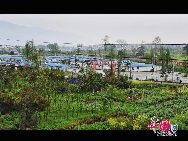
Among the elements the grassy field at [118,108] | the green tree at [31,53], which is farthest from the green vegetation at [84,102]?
the green tree at [31,53]

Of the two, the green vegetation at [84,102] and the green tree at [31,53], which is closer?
the green vegetation at [84,102]

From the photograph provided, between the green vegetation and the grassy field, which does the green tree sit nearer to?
the green vegetation

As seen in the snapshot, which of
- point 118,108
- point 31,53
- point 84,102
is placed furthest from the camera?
point 31,53

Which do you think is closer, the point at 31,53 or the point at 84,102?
the point at 84,102

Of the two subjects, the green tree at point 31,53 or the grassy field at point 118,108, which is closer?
the grassy field at point 118,108

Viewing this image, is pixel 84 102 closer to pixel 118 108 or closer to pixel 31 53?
pixel 118 108

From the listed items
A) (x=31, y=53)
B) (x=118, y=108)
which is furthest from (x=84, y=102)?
(x=31, y=53)

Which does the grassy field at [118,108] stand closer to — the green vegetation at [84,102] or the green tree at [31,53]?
the green vegetation at [84,102]

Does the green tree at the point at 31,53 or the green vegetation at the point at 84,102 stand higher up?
the green tree at the point at 31,53

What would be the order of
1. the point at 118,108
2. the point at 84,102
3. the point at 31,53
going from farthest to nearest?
the point at 31,53 → the point at 84,102 → the point at 118,108

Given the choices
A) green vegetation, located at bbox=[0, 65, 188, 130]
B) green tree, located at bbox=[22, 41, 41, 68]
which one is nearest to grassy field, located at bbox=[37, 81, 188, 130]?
green vegetation, located at bbox=[0, 65, 188, 130]

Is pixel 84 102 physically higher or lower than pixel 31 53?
lower

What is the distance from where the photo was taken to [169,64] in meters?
6.86
